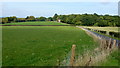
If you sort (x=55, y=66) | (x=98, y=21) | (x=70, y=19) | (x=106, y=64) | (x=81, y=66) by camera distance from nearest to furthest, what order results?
(x=81, y=66) → (x=55, y=66) → (x=106, y=64) → (x=98, y=21) → (x=70, y=19)

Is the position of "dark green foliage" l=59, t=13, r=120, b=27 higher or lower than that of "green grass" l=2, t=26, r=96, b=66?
higher

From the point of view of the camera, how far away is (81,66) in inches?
355

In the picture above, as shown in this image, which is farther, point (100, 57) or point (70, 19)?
point (70, 19)

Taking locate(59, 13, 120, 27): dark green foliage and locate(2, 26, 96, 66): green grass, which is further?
locate(59, 13, 120, 27): dark green foliage

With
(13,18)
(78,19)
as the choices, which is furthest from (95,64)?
(13,18)

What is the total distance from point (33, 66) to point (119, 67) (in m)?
4.95

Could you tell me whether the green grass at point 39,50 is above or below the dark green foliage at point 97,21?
below

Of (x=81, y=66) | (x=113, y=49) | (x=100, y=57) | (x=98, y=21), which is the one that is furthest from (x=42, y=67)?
(x=98, y=21)

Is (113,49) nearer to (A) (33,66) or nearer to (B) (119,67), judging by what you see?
(B) (119,67)

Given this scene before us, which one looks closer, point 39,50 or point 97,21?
point 39,50

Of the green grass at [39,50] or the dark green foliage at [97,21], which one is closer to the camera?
the green grass at [39,50]

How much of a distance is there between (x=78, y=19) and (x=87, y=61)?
514 ft

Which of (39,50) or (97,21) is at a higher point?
(97,21)

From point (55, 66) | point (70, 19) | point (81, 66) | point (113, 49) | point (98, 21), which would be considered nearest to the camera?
point (81, 66)
